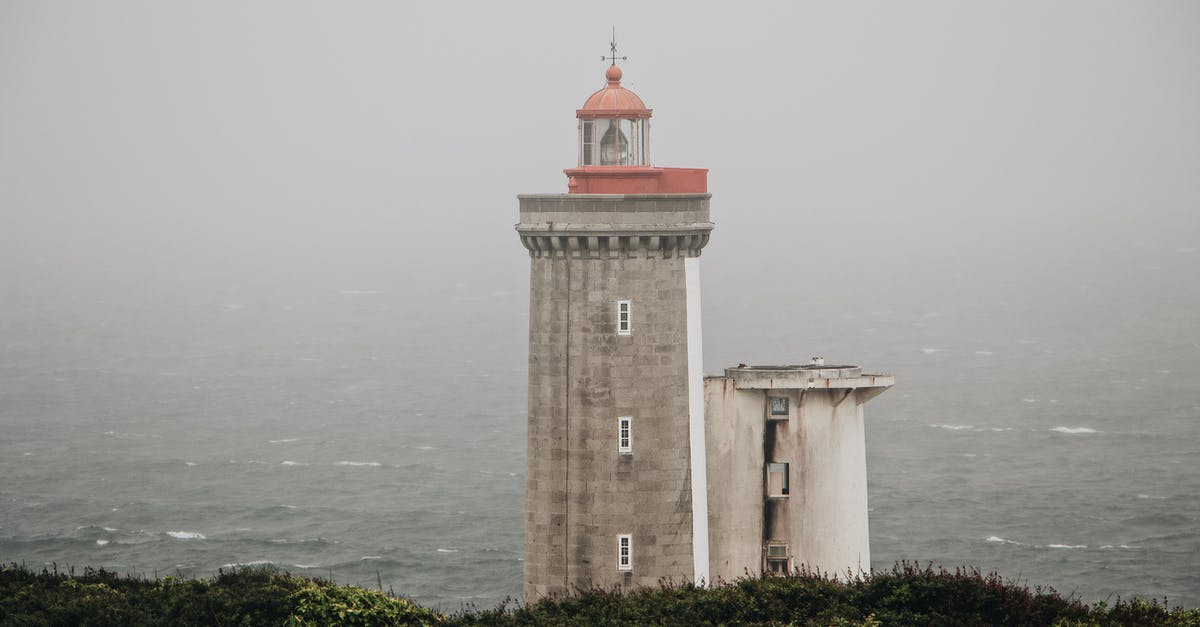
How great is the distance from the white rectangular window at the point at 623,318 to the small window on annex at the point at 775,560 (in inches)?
270

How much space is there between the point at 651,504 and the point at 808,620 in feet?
14.9

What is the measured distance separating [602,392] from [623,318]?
142 cm

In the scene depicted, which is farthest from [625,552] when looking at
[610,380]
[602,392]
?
[610,380]

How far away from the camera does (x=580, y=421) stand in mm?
28812

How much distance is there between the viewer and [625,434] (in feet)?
94.8

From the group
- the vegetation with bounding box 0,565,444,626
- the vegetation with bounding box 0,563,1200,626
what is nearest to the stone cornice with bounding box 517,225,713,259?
the vegetation with bounding box 0,563,1200,626

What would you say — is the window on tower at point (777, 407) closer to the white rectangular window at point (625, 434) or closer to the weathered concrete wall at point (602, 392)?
the weathered concrete wall at point (602, 392)

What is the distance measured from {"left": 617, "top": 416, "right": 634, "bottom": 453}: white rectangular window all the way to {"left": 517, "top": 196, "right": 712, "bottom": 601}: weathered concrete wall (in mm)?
78

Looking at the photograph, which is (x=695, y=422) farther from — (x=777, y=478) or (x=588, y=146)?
(x=588, y=146)

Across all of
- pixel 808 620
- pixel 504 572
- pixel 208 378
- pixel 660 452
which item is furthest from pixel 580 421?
pixel 208 378

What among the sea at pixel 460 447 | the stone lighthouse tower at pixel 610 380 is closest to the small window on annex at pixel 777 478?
the stone lighthouse tower at pixel 610 380

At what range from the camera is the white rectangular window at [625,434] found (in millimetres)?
28844

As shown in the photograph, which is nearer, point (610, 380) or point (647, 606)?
point (647, 606)

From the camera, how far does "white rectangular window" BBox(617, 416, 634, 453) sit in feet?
94.6
